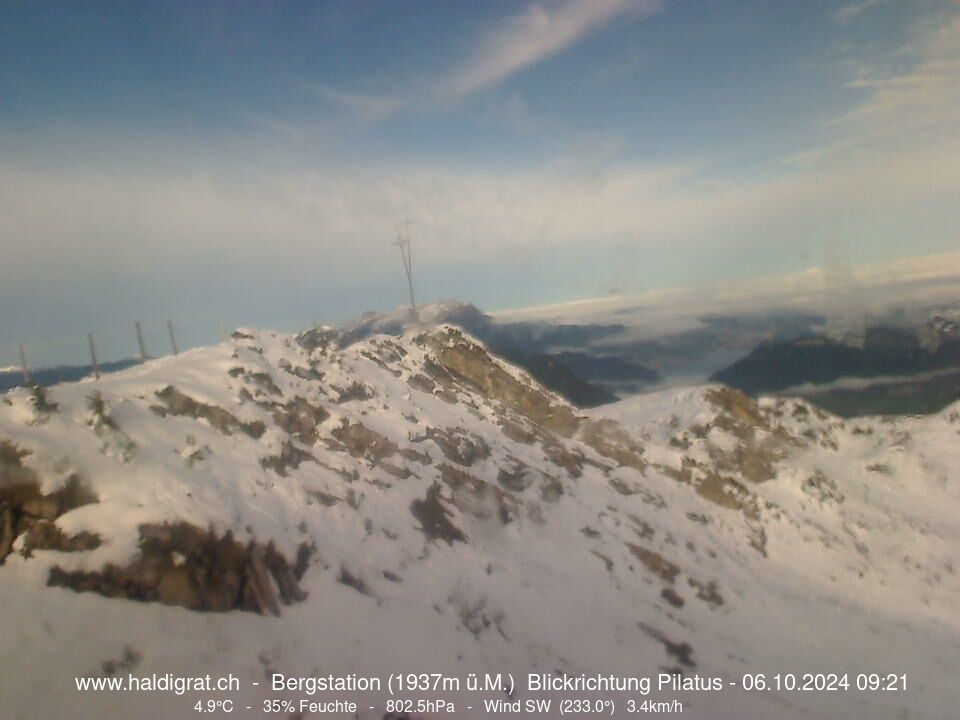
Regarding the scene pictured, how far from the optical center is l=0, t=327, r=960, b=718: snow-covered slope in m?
13.3

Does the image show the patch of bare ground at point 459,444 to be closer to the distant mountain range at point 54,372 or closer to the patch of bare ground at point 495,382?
the patch of bare ground at point 495,382

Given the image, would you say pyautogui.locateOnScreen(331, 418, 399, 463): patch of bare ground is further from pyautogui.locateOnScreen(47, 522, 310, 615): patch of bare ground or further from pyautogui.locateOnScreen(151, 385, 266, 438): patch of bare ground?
pyautogui.locateOnScreen(47, 522, 310, 615): patch of bare ground

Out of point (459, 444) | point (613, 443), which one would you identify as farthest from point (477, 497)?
point (613, 443)

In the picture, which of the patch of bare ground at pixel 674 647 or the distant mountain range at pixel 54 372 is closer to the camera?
the patch of bare ground at pixel 674 647

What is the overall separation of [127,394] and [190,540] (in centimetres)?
652

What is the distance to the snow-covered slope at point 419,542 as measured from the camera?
43.5ft

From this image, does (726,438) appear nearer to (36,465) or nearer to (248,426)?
(248,426)

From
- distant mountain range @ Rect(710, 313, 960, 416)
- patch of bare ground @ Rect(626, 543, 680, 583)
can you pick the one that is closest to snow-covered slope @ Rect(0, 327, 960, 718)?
patch of bare ground @ Rect(626, 543, 680, 583)

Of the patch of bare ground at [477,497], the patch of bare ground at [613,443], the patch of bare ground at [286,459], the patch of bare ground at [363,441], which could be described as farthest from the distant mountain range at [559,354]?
the patch of bare ground at [286,459]

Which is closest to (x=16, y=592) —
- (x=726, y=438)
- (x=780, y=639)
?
(x=780, y=639)

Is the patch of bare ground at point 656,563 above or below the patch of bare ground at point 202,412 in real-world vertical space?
below

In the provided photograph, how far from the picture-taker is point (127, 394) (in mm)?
19141

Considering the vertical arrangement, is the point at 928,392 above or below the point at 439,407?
below

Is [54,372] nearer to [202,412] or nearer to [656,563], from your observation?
[202,412]
